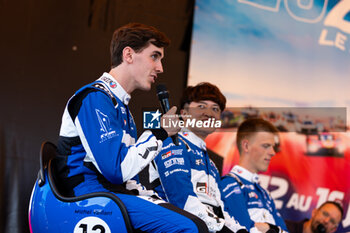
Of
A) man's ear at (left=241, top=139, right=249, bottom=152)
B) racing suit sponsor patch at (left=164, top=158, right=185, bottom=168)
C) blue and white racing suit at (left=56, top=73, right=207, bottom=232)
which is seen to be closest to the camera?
blue and white racing suit at (left=56, top=73, right=207, bottom=232)

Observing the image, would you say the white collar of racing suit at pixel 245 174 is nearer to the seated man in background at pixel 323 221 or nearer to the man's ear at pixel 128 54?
the seated man in background at pixel 323 221

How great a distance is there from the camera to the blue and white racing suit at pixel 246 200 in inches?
99.0

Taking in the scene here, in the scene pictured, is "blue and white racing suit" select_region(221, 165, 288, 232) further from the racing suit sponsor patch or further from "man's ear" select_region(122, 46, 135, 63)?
"man's ear" select_region(122, 46, 135, 63)

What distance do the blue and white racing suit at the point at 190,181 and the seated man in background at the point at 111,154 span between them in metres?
0.34

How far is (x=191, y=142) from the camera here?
239 centimetres

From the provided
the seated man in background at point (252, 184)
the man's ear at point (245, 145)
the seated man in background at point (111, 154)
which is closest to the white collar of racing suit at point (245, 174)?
the seated man in background at point (252, 184)

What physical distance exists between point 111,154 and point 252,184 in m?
1.54

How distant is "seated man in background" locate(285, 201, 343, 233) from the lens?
3.40 metres

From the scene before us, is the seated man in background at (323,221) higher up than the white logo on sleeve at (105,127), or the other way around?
the white logo on sleeve at (105,127)

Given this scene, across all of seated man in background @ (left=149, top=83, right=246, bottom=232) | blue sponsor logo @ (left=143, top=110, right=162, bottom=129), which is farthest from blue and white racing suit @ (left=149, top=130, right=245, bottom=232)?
blue sponsor logo @ (left=143, top=110, right=162, bottom=129)

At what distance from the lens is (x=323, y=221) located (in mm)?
3449

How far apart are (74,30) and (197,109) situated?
1.16m

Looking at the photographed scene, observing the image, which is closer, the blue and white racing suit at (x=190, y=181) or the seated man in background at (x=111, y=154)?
the seated man in background at (x=111, y=154)

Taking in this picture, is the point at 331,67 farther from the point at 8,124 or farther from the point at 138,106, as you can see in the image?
the point at 8,124
